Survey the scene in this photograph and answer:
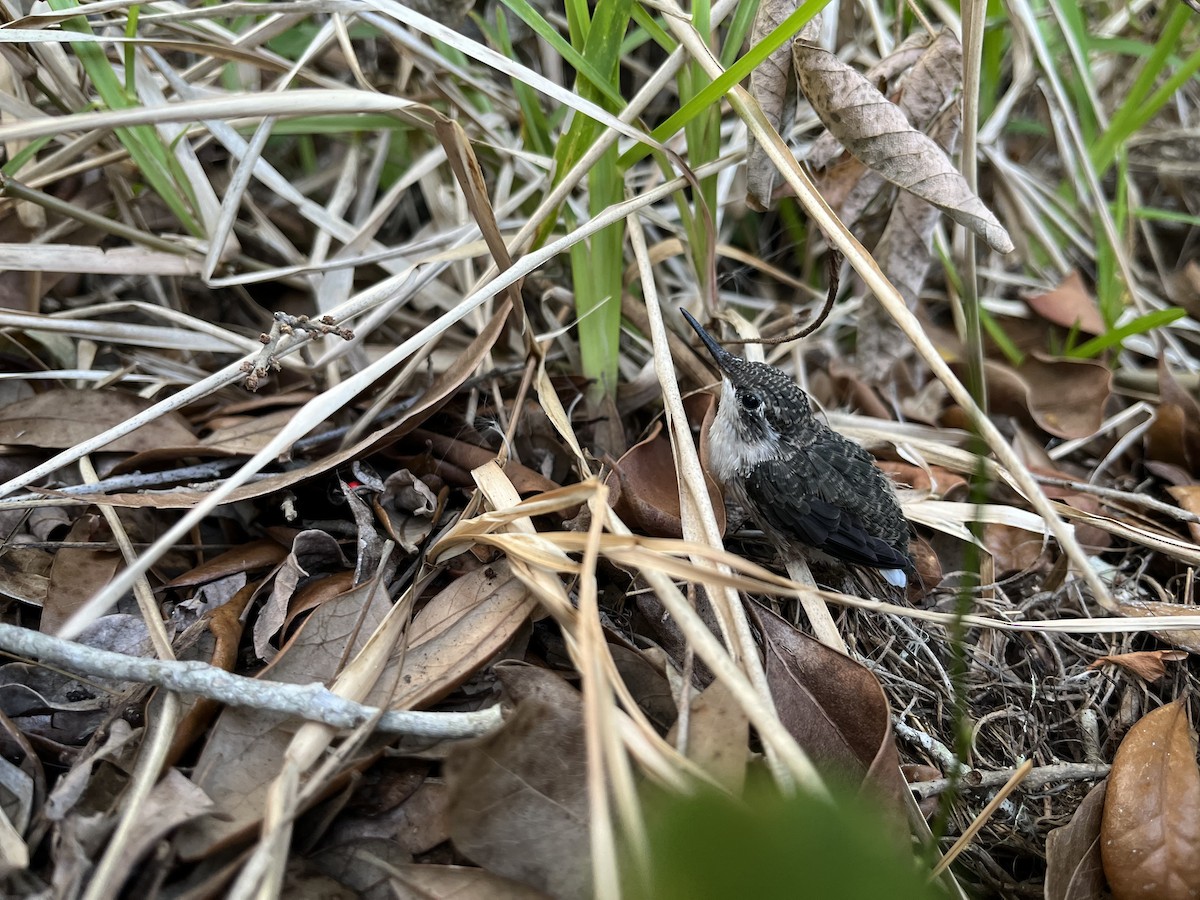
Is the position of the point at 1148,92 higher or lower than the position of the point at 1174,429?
higher

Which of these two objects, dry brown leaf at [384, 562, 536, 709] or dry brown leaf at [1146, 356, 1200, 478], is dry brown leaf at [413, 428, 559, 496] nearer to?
dry brown leaf at [384, 562, 536, 709]

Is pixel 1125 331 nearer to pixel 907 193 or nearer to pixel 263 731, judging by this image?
pixel 907 193

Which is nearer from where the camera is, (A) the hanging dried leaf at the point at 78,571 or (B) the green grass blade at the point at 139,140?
(A) the hanging dried leaf at the point at 78,571

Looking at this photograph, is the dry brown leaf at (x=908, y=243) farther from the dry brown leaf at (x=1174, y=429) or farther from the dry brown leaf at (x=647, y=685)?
the dry brown leaf at (x=647, y=685)

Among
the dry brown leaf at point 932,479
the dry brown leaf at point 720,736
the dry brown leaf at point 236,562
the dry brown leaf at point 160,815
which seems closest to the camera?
the dry brown leaf at point 160,815

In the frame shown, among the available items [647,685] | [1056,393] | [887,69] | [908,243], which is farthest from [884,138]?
[647,685]

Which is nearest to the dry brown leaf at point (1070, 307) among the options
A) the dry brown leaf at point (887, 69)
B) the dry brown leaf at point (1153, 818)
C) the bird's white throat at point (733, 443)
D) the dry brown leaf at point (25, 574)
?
the dry brown leaf at point (887, 69)
